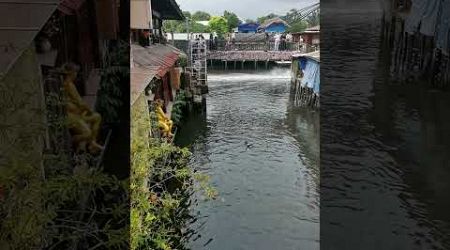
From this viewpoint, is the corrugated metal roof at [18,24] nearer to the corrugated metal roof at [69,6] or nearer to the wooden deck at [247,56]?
the corrugated metal roof at [69,6]

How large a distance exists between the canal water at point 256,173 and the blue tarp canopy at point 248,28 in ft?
28.4

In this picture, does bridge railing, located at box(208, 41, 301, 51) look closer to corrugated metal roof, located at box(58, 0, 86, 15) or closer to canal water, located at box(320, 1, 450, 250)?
canal water, located at box(320, 1, 450, 250)

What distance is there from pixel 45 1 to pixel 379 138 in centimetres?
174

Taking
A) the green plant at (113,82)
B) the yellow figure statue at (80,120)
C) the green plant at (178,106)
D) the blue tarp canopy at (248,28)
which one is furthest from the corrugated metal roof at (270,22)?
the yellow figure statue at (80,120)

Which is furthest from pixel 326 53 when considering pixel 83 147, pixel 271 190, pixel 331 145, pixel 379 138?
pixel 271 190

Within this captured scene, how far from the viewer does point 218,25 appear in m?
16.5

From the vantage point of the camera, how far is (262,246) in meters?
3.58

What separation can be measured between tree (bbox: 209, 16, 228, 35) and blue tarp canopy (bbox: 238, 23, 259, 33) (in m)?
1.06

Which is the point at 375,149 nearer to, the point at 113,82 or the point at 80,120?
the point at 113,82

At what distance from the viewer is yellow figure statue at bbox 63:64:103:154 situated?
1.57 metres

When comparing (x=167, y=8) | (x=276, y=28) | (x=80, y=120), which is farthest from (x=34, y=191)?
(x=276, y=28)

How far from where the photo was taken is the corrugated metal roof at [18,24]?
44.3 inches

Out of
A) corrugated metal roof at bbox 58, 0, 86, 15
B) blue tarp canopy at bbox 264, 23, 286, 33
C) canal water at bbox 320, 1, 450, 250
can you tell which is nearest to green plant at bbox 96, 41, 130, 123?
corrugated metal roof at bbox 58, 0, 86, 15

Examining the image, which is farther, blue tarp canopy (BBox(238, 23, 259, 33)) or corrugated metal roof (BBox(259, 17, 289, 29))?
blue tarp canopy (BBox(238, 23, 259, 33))
